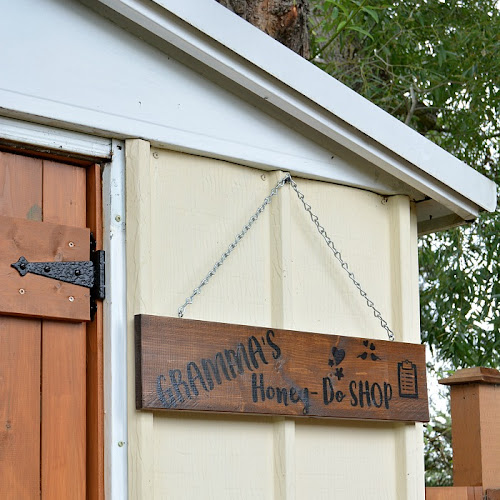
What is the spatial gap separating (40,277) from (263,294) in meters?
0.89

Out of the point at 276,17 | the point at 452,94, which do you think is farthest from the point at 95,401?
the point at 452,94

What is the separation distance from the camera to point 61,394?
11.0ft

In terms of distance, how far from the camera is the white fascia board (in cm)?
359

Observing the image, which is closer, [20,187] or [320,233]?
[20,187]

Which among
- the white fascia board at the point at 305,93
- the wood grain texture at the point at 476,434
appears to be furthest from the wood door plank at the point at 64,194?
the wood grain texture at the point at 476,434

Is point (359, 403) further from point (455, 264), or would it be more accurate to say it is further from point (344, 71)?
point (344, 71)

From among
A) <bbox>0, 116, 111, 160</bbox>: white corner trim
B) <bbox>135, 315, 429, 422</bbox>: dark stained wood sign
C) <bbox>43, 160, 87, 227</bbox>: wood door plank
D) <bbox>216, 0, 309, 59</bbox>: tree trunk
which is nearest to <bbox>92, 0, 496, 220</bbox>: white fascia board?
<bbox>0, 116, 111, 160</bbox>: white corner trim

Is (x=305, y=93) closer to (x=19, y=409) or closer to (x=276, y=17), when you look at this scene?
(x=19, y=409)

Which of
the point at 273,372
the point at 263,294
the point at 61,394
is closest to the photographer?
the point at 61,394

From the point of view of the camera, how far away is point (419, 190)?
4.29m

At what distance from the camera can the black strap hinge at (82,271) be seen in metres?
3.34

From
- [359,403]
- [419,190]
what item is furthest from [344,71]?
[359,403]

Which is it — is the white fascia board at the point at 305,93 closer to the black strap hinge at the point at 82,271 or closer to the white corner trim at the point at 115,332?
the white corner trim at the point at 115,332

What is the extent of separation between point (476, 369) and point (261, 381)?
122 centimetres
